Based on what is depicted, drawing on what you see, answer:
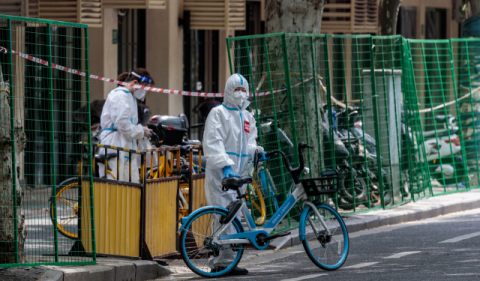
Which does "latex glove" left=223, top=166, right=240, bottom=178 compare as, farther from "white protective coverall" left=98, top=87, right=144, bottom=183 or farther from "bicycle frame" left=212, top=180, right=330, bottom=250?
"white protective coverall" left=98, top=87, right=144, bottom=183

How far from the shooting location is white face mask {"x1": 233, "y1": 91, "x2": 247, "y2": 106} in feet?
25.7

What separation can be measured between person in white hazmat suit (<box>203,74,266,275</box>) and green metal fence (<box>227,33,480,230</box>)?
1.84 m

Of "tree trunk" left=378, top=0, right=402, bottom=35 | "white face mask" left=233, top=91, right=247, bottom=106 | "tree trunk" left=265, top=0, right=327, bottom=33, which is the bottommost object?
"white face mask" left=233, top=91, right=247, bottom=106

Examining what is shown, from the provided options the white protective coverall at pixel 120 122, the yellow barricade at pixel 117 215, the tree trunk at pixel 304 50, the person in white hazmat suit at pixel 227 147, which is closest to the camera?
the person in white hazmat suit at pixel 227 147

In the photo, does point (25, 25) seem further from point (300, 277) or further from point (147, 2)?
point (147, 2)

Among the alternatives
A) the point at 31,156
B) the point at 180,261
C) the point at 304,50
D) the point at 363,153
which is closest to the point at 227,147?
the point at 180,261

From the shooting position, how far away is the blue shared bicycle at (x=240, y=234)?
7.60 metres

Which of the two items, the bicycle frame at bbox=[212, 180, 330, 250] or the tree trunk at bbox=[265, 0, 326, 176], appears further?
the tree trunk at bbox=[265, 0, 326, 176]

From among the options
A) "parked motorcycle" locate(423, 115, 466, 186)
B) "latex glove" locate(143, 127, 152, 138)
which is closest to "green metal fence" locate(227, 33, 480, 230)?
"parked motorcycle" locate(423, 115, 466, 186)

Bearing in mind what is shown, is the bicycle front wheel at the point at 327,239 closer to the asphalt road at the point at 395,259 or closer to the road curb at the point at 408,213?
the asphalt road at the point at 395,259

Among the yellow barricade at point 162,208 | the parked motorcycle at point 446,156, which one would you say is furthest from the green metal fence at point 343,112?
the yellow barricade at point 162,208

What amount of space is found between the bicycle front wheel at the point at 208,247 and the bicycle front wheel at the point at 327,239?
65 centimetres

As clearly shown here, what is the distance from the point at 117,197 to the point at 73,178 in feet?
2.35

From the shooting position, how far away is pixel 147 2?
50.0 ft
